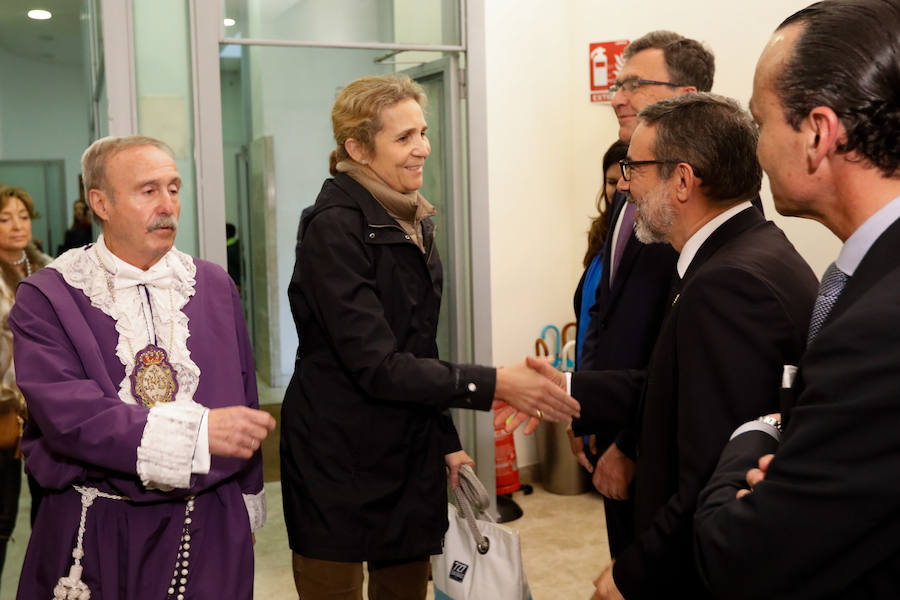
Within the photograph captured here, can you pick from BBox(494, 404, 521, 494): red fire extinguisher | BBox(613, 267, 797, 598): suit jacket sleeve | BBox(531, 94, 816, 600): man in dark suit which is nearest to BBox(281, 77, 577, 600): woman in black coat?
BBox(531, 94, 816, 600): man in dark suit

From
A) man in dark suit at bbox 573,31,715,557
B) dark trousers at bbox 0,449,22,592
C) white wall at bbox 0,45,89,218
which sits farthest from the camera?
white wall at bbox 0,45,89,218

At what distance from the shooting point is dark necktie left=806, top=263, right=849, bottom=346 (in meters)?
1.13

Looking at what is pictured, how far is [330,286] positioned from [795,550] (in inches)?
49.8

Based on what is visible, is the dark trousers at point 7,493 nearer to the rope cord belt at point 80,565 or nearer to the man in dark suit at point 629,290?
the rope cord belt at point 80,565

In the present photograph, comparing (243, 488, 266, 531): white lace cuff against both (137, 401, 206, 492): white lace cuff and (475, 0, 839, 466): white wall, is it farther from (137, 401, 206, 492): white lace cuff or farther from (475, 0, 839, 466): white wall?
(475, 0, 839, 466): white wall

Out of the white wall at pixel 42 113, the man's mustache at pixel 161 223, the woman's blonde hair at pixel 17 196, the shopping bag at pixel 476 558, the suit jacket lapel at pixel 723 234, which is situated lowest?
the shopping bag at pixel 476 558

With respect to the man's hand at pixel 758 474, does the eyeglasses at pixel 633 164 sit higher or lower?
higher

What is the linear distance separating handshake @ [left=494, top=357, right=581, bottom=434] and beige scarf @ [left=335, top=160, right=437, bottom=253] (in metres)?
0.41

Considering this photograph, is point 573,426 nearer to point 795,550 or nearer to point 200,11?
point 795,550

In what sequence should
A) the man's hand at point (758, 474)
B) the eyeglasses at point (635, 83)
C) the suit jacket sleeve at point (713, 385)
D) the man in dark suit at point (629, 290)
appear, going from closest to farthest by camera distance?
1. the man's hand at point (758, 474)
2. the suit jacket sleeve at point (713, 385)
3. the man in dark suit at point (629, 290)
4. the eyeglasses at point (635, 83)

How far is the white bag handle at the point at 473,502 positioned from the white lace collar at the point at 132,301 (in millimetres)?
716

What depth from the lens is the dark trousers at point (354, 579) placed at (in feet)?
6.93

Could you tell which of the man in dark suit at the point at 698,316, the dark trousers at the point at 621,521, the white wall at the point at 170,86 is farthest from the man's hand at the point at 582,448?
the white wall at the point at 170,86

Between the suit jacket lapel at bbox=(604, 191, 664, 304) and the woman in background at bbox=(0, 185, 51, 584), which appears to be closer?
the suit jacket lapel at bbox=(604, 191, 664, 304)
